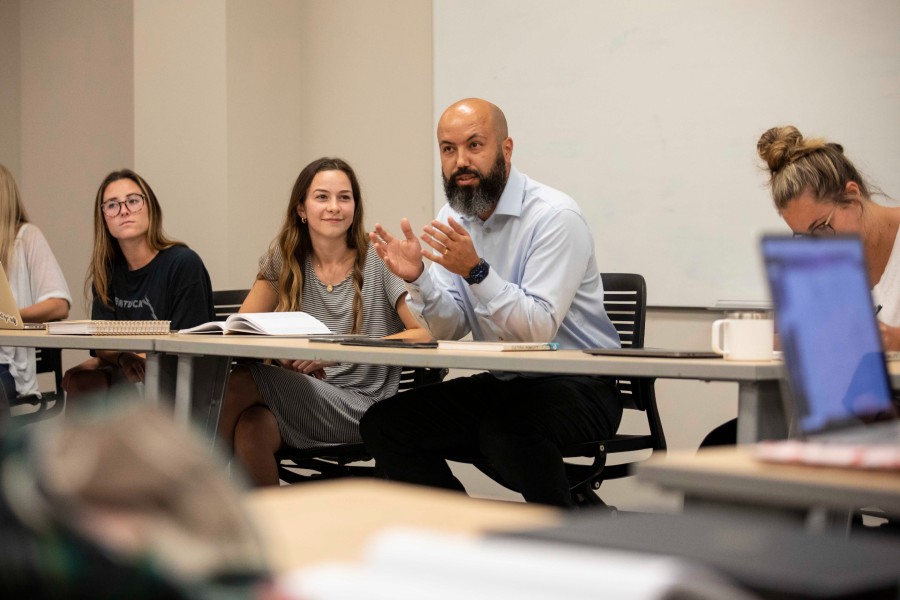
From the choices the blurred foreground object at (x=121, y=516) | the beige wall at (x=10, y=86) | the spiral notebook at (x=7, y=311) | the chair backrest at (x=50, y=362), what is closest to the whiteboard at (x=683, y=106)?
the chair backrest at (x=50, y=362)

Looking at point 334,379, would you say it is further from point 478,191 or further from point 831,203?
point 831,203

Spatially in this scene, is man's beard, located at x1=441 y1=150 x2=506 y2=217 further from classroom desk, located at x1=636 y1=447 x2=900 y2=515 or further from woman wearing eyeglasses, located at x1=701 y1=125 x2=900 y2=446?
classroom desk, located at x1=636 y1=447 x2=900 y2=515

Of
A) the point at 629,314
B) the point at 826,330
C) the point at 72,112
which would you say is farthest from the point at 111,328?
the point at 72,112

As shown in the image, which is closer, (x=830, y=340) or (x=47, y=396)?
(x=830, y=340)

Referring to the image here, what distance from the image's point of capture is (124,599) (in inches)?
14.3

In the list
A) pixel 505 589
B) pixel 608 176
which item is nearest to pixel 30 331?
pixel 608 176

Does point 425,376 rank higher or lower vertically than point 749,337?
lower

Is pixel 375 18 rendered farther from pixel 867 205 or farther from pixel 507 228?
pixel 867 205

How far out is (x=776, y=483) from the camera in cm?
83

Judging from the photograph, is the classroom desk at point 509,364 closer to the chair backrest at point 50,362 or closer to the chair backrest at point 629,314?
the chair backrest at point 629,314

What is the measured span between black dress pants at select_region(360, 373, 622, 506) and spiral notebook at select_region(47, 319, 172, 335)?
1.90 feet

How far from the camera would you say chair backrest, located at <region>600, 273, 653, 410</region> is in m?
2.72

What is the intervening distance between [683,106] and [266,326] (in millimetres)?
1857

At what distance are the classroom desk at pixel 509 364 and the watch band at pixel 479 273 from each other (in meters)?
0.41
